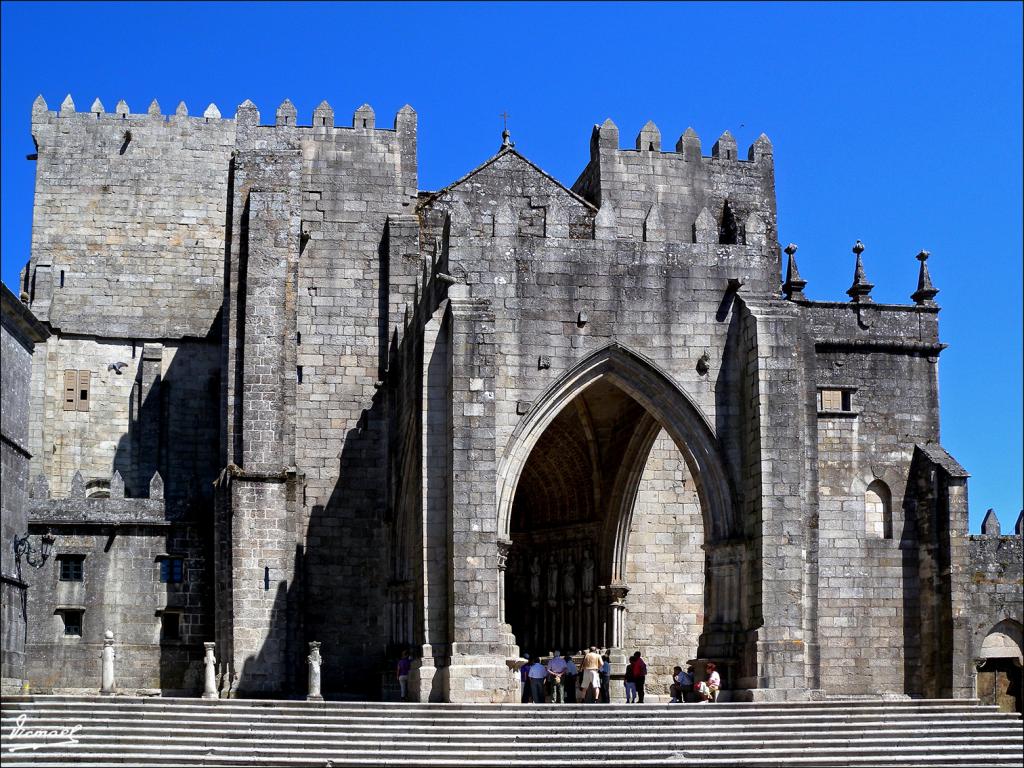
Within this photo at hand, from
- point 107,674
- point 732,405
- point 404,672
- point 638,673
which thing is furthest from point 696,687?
point 107,674

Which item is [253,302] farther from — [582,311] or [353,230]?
[582,311]

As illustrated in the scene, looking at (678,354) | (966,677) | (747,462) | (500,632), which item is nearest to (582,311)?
(678,354)

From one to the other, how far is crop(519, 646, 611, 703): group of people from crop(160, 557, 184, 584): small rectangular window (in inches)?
326

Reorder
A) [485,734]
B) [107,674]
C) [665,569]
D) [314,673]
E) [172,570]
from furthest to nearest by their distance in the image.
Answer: [665,569] → [172,570] → [314,673] → [107,674] → [485,734]

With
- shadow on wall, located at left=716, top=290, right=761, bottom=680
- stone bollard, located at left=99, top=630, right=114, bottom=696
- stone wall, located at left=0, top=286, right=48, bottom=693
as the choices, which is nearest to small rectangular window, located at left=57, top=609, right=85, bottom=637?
stone wall, located at left=0, top=286, right=48, bottom=693

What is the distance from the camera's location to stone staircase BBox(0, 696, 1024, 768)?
21500 mm

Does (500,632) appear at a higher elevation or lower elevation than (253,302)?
lower

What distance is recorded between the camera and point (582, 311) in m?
26.6

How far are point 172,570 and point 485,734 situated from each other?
38.4ft

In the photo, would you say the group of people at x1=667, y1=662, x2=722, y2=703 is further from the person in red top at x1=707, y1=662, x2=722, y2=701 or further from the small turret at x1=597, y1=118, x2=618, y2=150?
the small turret at x1=597, y1=118, x2=618, y2=150

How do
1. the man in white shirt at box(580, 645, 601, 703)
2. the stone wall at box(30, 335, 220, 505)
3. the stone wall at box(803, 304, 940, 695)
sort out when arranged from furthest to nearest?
the stone wall at box(30, 335, 220, 505) → the stone wall at box(803, 304, 940, 695) → the man in white shirt at box(580, 645, 601, 703)

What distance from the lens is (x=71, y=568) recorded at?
31.6m

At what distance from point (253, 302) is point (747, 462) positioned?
429 inches

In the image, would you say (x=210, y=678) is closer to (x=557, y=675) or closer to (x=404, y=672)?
(x=404, y=672)
